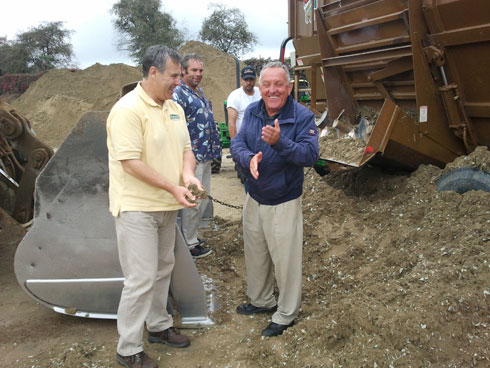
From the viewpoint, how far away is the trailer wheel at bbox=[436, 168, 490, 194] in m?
4.11

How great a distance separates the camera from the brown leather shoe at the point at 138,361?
2771 mm

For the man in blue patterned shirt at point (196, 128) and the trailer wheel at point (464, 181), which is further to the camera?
the man in blue patterned shirt at point (196, 128)

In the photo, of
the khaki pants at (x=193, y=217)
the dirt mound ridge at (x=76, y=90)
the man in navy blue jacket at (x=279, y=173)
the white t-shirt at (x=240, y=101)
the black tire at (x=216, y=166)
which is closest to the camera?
the man in navy blue jacket at (x=279, y=173)

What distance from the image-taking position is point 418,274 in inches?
131

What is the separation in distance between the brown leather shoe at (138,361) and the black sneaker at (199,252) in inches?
76.3

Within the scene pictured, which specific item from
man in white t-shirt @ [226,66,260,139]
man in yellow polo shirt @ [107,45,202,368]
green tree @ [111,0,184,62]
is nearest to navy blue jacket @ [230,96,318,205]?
man in yellow polo shirt @ [107,45,202,368]

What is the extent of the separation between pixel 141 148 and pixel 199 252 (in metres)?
2.34

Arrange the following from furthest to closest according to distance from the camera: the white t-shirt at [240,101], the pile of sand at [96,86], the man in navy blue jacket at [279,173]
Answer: the pile of sand at [96,86], the white t-shirt at [240,101], the man in navy blue jacket at [279,173]

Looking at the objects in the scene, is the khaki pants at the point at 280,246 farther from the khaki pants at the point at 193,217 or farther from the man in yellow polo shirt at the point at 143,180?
the khaki pants at the point at 193,217

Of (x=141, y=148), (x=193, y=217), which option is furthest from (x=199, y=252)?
(x=141, y=148)

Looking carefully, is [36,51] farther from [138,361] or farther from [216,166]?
[138,361]

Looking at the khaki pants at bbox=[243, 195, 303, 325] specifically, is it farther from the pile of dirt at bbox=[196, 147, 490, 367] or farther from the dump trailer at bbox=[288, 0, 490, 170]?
the dump trailer at bbox=[288, 0, 490, 170]

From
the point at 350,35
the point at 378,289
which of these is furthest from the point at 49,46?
the point at 378,289

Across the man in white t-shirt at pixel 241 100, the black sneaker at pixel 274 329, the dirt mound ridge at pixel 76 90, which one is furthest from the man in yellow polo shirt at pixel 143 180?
the dirt mound ridge at pixel 76 90
